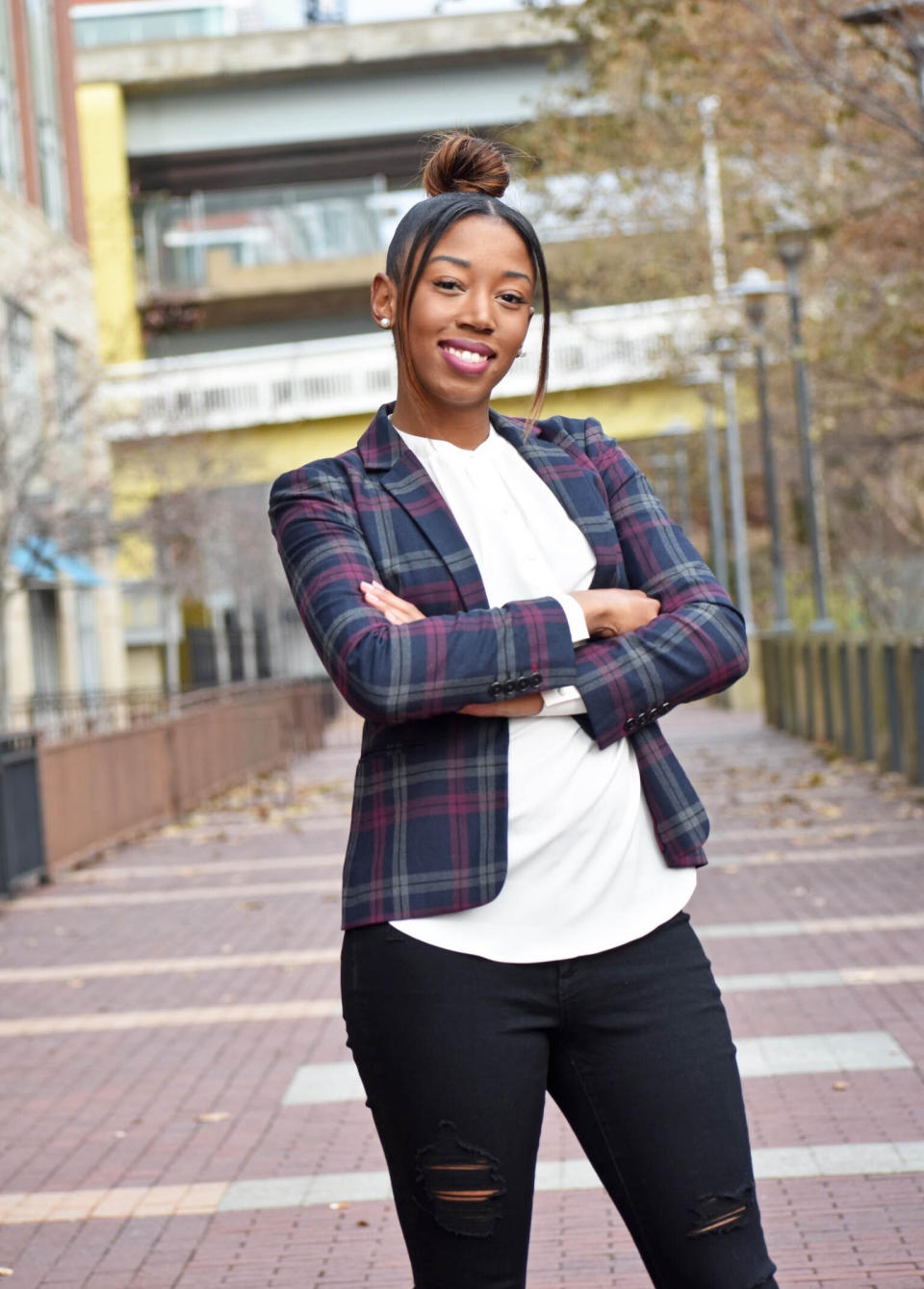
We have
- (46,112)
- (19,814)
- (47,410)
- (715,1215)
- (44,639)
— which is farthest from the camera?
(46,112)

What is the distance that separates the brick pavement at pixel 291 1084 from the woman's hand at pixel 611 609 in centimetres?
232

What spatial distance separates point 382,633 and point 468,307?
45cm

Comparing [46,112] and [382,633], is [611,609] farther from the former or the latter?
[46,112]

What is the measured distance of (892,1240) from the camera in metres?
4.75

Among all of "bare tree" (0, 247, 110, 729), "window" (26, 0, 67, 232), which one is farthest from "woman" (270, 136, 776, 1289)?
"window" (26, 0, 67, 232)

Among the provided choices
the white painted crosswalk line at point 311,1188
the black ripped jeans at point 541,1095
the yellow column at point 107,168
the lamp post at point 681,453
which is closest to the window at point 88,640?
the yellow column at point 107,168

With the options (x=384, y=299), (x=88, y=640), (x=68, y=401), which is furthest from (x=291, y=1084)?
(x=88, y=640)

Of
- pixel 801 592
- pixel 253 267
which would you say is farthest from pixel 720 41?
pixel 253 267

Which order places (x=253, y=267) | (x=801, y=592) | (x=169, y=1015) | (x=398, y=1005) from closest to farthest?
(x=398, y=1005) < (x=169, y=1015) < (x=801, y=592) < (x=253, y=267)

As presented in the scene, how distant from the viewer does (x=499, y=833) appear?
2.50 metres

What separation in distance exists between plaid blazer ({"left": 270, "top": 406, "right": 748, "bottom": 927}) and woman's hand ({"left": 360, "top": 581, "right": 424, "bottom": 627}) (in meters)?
0.01

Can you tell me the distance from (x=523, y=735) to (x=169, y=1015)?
627 centimetres

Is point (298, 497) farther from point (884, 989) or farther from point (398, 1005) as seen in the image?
point (884, 989)

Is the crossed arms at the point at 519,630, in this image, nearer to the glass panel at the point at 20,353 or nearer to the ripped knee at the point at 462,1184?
the ripped knee at the point at 462,1184
